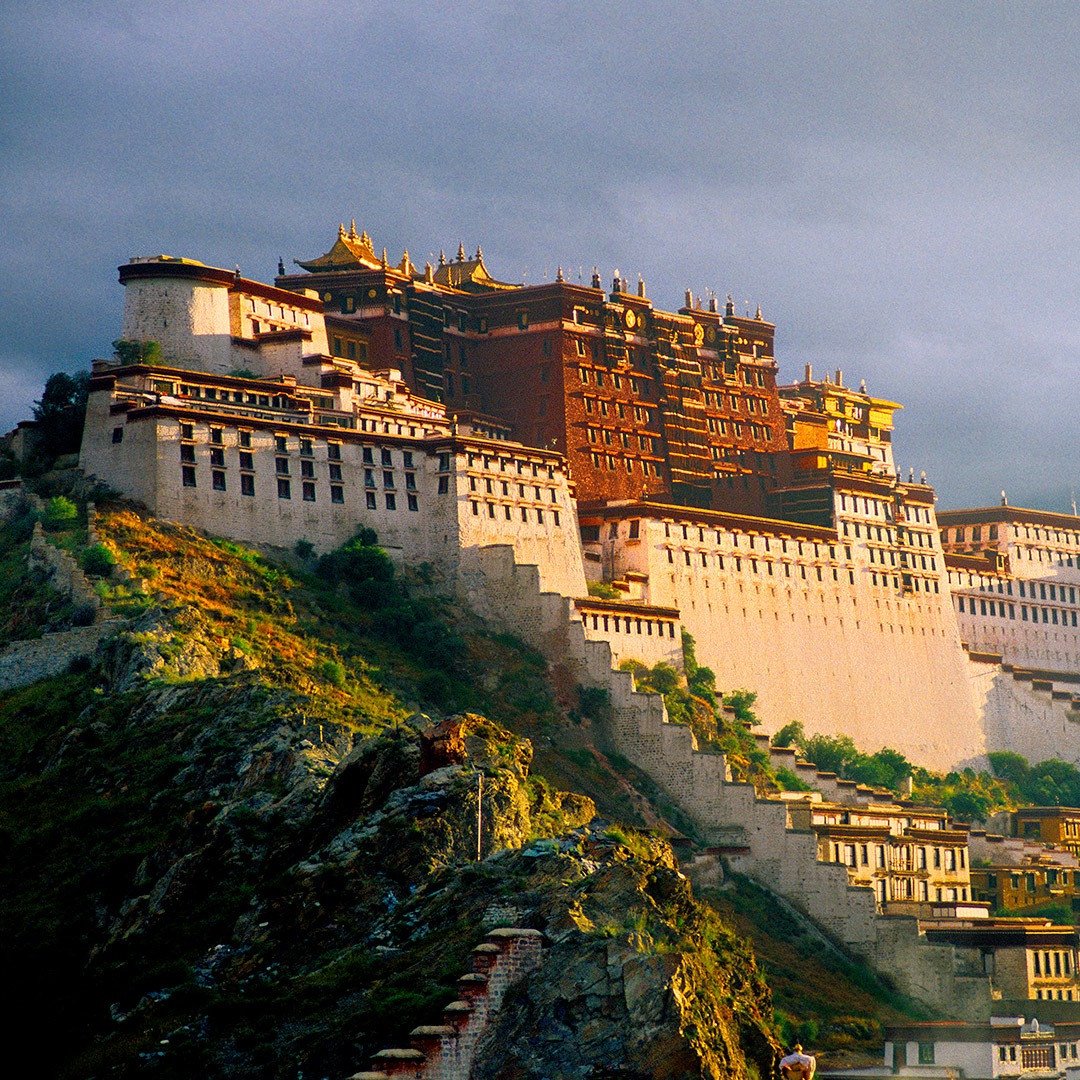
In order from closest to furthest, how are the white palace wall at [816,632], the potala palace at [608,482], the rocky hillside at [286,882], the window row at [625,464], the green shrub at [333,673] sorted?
the rocky hillside at [286,882] < the green shrub at [333,673] < the potala palace at [608,482] < the white palace wall at [816,632] < the window row at [625,464]

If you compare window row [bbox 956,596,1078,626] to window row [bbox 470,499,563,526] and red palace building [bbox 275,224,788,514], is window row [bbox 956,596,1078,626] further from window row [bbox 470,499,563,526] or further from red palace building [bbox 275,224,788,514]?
window row [bbox 470,499,563,526]

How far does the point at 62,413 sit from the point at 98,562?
50.7 feet

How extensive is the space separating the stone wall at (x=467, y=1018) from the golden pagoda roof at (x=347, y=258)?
74478 mm

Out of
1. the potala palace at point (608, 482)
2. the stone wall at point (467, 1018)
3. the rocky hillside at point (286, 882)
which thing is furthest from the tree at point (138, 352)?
the stone wall at point (467, 1018)

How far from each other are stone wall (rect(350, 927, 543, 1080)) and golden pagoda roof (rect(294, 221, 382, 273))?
74478mm

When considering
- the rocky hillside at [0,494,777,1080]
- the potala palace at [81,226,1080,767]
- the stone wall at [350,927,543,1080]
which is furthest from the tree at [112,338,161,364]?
the stone wall at [350,927,543,1080]

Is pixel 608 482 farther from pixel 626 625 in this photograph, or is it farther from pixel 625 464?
pixel 626 625

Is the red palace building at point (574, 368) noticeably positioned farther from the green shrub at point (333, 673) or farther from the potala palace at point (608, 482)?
the green shrub at point (333, 673)

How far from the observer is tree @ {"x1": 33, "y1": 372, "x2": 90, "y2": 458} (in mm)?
98438

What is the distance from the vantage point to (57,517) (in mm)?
90438

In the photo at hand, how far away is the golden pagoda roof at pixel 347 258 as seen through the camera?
116500mm

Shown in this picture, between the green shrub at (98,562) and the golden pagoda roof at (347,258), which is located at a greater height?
the golden pagoda roof at (347,258)

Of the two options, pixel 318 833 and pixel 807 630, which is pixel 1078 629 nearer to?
pixel 807 630

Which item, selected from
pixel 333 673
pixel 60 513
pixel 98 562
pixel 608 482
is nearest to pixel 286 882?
pixel 98 562
